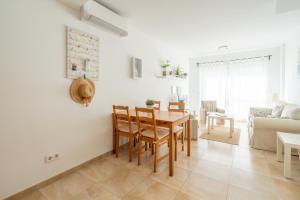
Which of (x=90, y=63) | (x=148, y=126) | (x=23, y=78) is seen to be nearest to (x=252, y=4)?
(x=148, y=126)

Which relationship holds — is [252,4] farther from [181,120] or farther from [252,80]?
[252,80]

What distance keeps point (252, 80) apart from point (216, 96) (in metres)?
1.25

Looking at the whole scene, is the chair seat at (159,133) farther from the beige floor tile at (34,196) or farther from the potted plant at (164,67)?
the potted plant at (164,67)

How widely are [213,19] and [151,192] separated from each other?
9.94ft

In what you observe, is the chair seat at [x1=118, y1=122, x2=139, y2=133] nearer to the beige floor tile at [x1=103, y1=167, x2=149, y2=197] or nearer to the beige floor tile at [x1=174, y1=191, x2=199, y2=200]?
the beige floor tile at [x1=103, y1=167, x2=149, y2=197]

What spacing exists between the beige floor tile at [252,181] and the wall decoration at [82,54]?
8.18 feet

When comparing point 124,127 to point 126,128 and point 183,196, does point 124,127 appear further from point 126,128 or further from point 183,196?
point 183,196

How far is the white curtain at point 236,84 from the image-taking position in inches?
196

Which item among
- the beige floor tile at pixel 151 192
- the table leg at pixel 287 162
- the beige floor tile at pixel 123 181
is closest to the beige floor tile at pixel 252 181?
the table leg at pixel 287 162

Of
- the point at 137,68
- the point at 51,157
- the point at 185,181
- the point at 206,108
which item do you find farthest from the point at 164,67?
the point at 51,157

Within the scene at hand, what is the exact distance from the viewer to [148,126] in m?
2.16

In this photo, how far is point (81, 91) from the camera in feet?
6.98

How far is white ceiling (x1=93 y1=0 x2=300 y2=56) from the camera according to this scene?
229 cm

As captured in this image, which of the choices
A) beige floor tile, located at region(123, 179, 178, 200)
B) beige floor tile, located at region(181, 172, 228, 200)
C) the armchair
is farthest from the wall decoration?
the armchair
